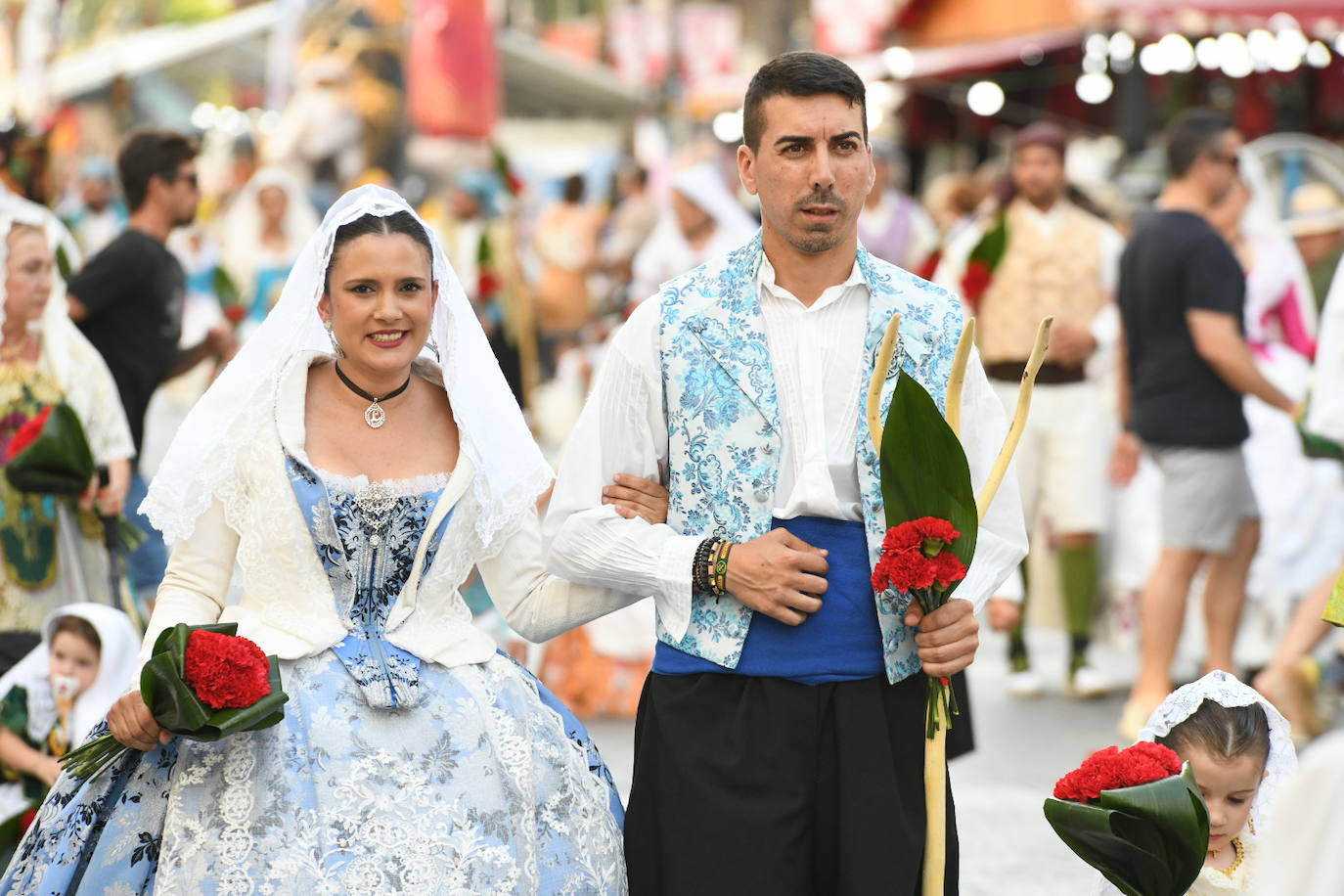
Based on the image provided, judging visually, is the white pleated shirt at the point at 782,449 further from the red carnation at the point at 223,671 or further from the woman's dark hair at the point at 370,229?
the red carnation at the point at 223,671

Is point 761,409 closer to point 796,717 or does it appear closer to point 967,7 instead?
point 796,717

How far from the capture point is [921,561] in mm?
3213

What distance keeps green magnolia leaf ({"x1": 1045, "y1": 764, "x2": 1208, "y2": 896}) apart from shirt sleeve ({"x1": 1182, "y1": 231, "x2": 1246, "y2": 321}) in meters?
4.13

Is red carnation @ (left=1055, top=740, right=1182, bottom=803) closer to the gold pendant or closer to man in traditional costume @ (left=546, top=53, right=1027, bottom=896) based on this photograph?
man in traditional costume @ (left=546, top=53, right=1027, bottom=896)

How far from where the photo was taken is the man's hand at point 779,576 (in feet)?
11.0

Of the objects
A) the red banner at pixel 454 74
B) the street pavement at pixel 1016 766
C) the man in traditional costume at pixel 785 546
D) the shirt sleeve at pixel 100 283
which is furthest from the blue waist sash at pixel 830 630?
the red banner at pixel 454 74

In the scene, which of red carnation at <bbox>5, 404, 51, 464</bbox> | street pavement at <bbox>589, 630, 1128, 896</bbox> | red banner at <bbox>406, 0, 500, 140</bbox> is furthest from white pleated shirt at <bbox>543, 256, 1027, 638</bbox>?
red banner at <bbox>406, 0, 500, 140</bbox>

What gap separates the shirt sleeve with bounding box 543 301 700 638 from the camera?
3.46 metres

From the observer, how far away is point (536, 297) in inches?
597

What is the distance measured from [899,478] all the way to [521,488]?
2.73 feet

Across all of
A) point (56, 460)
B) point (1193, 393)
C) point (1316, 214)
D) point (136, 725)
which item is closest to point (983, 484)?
point (136, 725)

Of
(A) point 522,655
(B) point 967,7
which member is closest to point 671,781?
(A) point 522,655

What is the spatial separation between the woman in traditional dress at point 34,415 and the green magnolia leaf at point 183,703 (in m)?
2.40

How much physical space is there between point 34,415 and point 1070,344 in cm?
422
